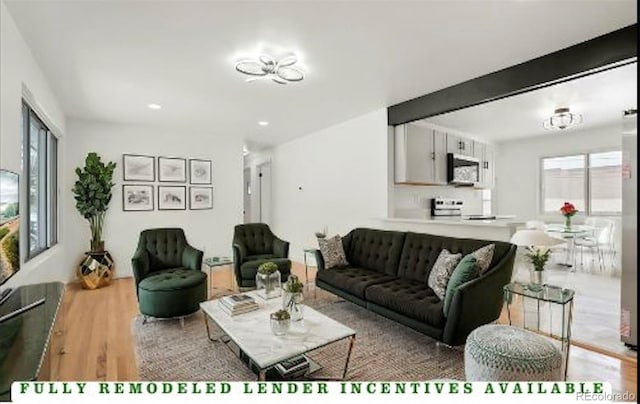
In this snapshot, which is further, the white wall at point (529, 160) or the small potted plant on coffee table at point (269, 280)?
the white wall at point (529, 160)

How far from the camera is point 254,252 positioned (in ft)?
14.6

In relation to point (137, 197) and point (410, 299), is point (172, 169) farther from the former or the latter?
point (410, 299)

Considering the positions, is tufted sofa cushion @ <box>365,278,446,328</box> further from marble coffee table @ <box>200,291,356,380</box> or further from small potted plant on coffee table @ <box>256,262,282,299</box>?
small potted plant on coffee table @ <box>256,262,282,299</box>

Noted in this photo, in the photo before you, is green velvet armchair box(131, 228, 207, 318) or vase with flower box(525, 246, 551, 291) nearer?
vase with flower box(525, 246, 551, 291)

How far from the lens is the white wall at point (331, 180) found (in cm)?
451

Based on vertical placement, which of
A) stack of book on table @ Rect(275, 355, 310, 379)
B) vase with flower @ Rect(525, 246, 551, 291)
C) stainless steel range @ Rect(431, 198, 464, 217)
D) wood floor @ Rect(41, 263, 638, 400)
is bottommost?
wood floor @ Rect(41, 263, 638, 400)

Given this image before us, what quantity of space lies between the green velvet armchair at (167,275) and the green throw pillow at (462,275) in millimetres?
2260

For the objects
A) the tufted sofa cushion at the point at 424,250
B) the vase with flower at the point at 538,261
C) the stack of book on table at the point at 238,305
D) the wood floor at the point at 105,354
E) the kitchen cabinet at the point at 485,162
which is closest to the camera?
the wood floor at the point at 105,354

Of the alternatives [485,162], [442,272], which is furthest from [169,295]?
[485,162]

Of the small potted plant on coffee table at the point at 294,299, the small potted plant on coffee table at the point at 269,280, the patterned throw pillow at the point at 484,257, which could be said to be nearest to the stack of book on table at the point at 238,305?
the small potted plant on coffee table at the point at 269,280

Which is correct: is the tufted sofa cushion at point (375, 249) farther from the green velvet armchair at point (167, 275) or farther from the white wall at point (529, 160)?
the white wall at point (529, 160)

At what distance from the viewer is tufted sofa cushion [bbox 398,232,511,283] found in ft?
9.80

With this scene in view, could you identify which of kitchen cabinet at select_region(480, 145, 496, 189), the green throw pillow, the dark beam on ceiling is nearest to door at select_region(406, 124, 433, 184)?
the dark beam on ceiling

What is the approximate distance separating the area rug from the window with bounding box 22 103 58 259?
1.56 metres
